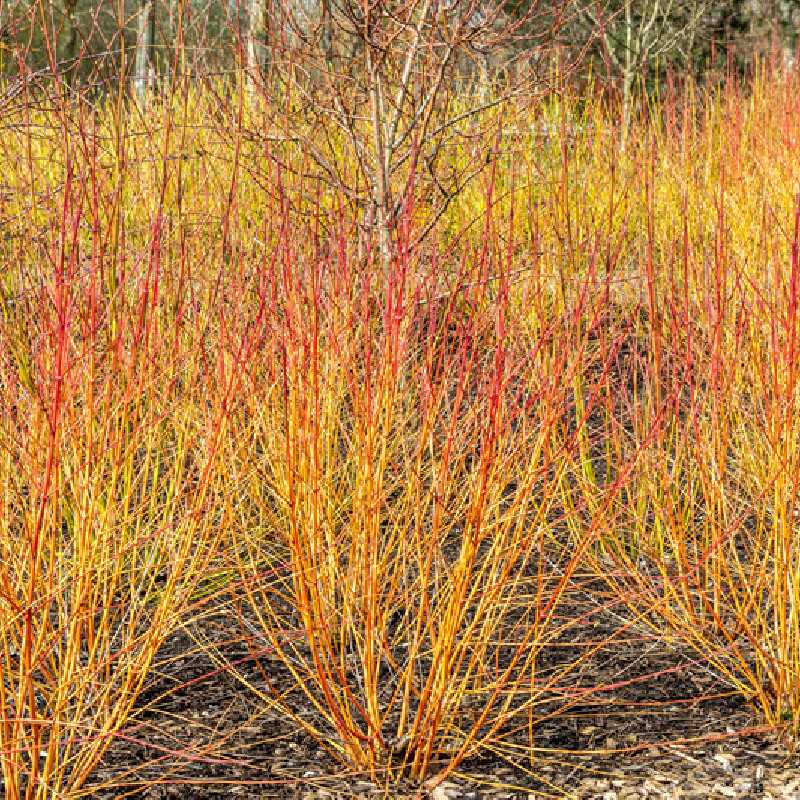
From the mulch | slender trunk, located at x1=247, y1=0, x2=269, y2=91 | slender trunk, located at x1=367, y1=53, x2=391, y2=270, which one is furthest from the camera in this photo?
slender trunk, located at x1=367, y1=53, x2=391, y2=270

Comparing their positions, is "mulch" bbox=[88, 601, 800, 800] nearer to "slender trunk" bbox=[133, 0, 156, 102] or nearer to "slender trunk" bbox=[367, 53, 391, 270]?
"slender trunk" bbox=[133, 0, 156, 102]

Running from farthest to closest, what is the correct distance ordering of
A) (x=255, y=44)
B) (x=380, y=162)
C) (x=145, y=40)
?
(x=255, y=44), (x=145, y=40), (x=380, y=162)

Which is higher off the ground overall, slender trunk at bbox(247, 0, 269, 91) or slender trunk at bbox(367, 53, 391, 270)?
slender trunk at bbox(247, 0, 269, 91)

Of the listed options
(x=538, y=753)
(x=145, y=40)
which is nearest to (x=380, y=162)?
(x=145, y=40)

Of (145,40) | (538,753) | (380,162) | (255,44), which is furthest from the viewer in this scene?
(255,44)

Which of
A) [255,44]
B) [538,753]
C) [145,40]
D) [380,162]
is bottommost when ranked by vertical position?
[538,753]

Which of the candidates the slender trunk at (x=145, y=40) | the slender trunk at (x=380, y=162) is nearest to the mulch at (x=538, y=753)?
the slender trunk at (x=145, y=40)

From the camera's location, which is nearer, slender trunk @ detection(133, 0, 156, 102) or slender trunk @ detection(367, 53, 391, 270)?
slender trunk @ detection(133, 0, 156, 102)

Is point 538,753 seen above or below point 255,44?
below

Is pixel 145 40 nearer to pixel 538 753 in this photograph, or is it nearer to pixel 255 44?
pixel 255 44

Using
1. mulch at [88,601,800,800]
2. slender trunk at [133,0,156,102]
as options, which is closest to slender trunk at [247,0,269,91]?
slender trunk at [133,0,156,102]

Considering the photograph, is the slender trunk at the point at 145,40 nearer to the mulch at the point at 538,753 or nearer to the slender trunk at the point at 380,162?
the slender trunk at the point at 380,162

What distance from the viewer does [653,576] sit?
307cm

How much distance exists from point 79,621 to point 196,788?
44 centimetres
